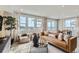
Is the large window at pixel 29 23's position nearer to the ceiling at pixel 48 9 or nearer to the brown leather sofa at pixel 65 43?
the ceiling at pixel 48 9

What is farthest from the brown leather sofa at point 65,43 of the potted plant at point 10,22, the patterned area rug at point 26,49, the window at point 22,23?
the potted plant at point 10,22

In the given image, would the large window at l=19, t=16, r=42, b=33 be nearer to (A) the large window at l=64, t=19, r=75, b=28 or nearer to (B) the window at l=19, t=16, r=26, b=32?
(B) the window at l=19, t=16, r=26, b=32

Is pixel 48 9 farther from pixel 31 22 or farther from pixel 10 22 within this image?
pixel 10 22

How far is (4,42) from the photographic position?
7.11 ft

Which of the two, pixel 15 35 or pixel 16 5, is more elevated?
pixel 16 5

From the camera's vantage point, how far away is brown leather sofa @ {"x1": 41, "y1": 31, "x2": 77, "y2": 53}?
2195 millimetres

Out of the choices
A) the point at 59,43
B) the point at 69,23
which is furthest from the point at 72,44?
the point at 69,23

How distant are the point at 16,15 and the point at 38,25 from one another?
584 millimetres

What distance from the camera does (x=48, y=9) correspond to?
2271 millimetres

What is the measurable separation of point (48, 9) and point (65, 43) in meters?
0.92

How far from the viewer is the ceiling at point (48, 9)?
2.20 meters

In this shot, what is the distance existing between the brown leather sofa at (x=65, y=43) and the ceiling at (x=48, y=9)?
577mm
